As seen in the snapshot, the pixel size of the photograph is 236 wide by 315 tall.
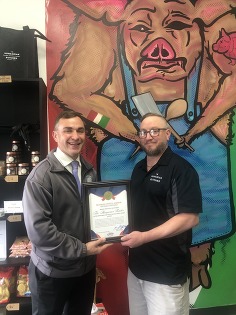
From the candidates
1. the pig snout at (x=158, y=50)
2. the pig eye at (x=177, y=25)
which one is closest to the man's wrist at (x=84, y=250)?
the pig snout at (x=158, y=50)

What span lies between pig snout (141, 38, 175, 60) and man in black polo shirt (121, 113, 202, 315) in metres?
0.75

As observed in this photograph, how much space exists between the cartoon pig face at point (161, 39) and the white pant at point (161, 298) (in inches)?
62.2

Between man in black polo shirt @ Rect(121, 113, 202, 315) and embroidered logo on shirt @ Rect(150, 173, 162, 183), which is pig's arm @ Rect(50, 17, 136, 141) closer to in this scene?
man in black polo shirt @ Rect(121, 113, 202, 315)

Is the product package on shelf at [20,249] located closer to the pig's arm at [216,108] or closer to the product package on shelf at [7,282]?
the product package on shelf at [7,282]

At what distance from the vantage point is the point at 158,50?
2.22m

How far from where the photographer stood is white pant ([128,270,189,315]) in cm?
164

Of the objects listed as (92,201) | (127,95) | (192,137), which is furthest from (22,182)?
(192,137)

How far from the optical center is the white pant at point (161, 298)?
1642 mm

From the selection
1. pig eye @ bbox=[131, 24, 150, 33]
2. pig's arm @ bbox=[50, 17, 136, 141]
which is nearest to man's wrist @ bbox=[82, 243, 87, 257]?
pig's arm @ bbox=[50, 17, 136, 141]

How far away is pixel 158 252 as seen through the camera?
1.68 m

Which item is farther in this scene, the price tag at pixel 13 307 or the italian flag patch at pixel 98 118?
the italian flag patch at pixel 98 118

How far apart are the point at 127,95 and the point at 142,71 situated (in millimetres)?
242

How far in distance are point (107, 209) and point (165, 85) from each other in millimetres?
1218

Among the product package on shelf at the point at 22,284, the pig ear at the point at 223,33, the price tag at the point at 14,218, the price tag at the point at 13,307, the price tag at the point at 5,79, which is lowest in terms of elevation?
the price tag at the point at 13,307
